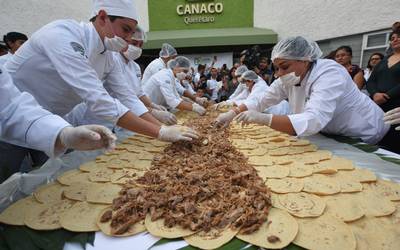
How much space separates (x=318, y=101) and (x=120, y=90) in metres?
1.47

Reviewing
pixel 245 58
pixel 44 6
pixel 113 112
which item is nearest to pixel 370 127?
pixel 113 112

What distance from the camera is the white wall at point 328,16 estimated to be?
6.00 metres

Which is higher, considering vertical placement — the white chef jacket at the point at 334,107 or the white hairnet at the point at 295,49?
the white hairnet at the point at 295,49

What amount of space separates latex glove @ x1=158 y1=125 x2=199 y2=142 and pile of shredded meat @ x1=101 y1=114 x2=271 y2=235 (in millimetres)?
286

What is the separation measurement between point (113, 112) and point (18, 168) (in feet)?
2.00

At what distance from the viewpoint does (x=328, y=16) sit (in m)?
7.81

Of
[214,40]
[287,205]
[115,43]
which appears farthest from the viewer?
[214,40]

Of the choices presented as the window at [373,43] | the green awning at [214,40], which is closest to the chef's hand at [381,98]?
the window at [373,43]

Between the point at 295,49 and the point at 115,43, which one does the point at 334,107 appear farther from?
the point at 115,43

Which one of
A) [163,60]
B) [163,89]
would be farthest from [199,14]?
[163,89]

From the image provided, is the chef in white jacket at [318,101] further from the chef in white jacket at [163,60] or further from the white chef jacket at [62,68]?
the chef in white jacket at [163,60]

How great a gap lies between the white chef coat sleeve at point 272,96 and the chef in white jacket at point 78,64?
3.39ft

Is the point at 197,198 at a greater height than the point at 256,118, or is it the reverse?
the point at 256,118

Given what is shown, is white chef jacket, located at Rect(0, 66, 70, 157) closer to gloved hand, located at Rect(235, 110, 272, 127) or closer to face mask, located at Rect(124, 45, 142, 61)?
gloved hand, located at Rect(235, 110, 272, 127)
